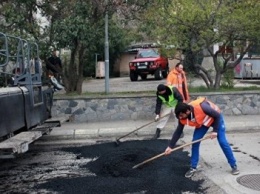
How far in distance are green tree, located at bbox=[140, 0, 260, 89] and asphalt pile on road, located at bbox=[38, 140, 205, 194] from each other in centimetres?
468

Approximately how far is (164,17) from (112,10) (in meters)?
1.47

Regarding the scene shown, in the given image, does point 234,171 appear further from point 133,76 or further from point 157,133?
point 133,76

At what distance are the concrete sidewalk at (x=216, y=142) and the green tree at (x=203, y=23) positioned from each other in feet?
7.37

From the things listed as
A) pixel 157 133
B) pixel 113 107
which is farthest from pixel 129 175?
pixel 113 107

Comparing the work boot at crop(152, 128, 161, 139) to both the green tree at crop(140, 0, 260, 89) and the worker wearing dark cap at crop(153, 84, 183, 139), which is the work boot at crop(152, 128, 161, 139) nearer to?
the worker wearing dark cap at crop(153, 84, 183, 139)

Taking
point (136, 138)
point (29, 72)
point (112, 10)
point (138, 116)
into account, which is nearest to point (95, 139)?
point (136, 138)

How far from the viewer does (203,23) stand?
12.2m

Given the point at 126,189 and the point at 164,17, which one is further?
the point at 164,17

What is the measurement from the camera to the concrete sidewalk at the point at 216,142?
6445 millimetres

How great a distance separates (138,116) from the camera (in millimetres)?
12211

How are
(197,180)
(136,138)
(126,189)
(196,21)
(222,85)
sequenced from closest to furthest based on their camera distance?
(126,189) → (197,180) → (136,138) → (196,21) → (222,85)

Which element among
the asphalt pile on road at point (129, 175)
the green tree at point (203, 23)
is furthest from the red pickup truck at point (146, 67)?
the asphalt pile on road at point (129, 175)

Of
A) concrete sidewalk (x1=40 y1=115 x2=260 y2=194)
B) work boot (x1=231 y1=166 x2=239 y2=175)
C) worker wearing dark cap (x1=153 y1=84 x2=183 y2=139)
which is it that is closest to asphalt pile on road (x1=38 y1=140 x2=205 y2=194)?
concrete sidewalk (x1=40 y1=115 x2=260 y2=194)

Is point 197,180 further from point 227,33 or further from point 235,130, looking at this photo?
point 227,33
